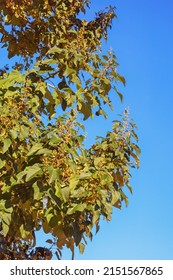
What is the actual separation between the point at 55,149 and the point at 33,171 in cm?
30

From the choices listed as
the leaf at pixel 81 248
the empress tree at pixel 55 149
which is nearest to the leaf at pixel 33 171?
the empress tree at pixel 55 149

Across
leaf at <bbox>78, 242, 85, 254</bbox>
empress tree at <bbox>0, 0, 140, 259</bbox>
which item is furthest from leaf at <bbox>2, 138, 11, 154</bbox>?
leaf at <bbox>78, 242, 85, 254</bbox>

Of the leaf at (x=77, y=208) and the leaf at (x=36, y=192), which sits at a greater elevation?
the leaf at (x=36, y=192)

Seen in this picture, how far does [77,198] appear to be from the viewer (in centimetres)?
552

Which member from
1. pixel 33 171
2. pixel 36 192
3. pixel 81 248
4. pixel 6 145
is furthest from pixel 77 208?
pixel 81 248

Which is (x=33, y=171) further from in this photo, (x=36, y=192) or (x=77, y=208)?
(x=77, y=208)

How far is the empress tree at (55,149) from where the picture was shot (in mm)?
5469

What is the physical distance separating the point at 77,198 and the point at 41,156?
54cm

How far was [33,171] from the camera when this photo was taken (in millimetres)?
5371

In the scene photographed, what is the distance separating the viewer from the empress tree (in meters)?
5.47

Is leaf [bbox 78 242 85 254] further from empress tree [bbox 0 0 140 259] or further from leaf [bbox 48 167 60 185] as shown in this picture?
leaf [bbox 48 167 60 185]

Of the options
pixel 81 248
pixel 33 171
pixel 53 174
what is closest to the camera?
pixel 53 174

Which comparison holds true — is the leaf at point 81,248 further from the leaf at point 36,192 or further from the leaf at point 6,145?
the leaf at point 6,145
